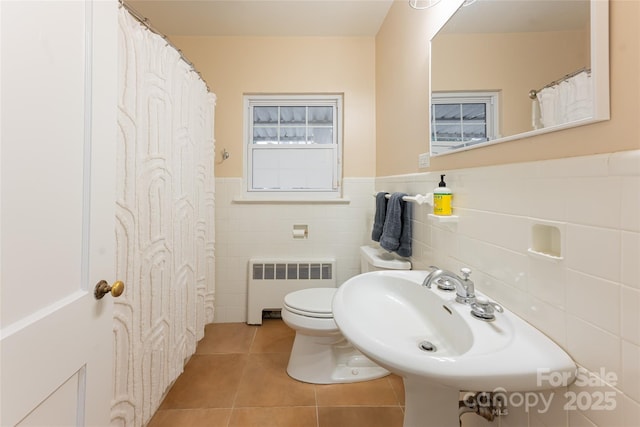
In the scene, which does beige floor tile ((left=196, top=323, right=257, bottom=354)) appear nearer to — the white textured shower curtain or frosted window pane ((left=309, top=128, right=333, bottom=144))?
the white textured shower curtain

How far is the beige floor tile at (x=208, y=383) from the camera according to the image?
4.57 ft

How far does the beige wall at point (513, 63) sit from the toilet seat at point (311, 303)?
3.62 ft

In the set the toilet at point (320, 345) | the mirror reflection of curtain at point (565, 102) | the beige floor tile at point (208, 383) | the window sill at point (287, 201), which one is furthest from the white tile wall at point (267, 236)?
the mirror reflection of curtain at point (565, 102)

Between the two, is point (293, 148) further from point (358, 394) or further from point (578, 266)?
point (578, 266)

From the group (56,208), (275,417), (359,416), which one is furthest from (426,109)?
(275,417)

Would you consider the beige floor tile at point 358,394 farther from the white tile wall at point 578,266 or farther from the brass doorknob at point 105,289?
the brass doorknob at point 105,289

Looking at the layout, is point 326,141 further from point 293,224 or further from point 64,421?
point 64,421

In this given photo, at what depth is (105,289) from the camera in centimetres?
71

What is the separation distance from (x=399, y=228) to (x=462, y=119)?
646 mm

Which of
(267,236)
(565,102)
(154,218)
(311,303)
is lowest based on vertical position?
(311,303)

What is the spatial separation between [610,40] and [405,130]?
1093 millimetres

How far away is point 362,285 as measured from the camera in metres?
1.12

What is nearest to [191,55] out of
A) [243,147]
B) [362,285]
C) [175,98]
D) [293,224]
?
[243,147]

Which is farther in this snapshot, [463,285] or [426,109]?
[426,109]
